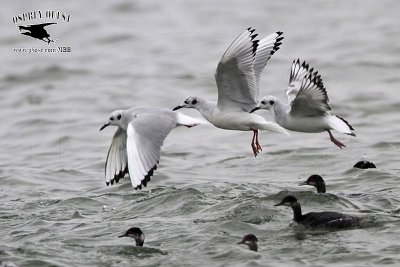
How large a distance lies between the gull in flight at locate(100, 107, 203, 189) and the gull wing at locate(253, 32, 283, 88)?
54.5 inches

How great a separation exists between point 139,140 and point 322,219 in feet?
7.90

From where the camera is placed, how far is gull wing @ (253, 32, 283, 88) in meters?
14.0

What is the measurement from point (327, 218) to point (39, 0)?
19.9 metres

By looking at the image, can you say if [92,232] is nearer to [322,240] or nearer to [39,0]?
[322,240]

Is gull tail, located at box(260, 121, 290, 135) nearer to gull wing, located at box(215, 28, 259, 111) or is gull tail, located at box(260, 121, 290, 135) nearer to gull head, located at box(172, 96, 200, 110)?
gull wing, located at box(215, 28, 259, 111)

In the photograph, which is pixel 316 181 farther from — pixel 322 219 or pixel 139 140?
pixel 139 140

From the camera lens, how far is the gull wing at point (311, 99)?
13.3 meters

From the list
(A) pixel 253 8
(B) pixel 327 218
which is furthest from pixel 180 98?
(B) pixel 327 218

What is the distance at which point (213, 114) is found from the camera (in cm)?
1371

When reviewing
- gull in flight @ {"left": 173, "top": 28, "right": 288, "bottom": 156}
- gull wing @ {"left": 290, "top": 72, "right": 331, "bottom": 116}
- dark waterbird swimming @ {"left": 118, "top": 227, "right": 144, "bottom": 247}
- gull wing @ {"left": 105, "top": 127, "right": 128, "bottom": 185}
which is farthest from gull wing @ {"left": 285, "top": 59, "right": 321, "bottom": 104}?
dark waterbird swimming @ {"left": 118, "top": 227, "right": 144, "bottom": 247}

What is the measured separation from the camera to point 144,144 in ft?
41.1

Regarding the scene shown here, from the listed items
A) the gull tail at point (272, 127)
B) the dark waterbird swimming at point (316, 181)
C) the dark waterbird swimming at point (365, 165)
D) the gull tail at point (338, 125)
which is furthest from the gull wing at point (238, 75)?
the dark waterbird swimming at point (365, 165)

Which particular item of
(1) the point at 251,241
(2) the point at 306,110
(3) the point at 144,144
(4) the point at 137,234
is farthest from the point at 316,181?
(4) the point at 137,234

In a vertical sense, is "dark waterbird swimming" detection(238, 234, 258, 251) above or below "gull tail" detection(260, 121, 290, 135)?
below
